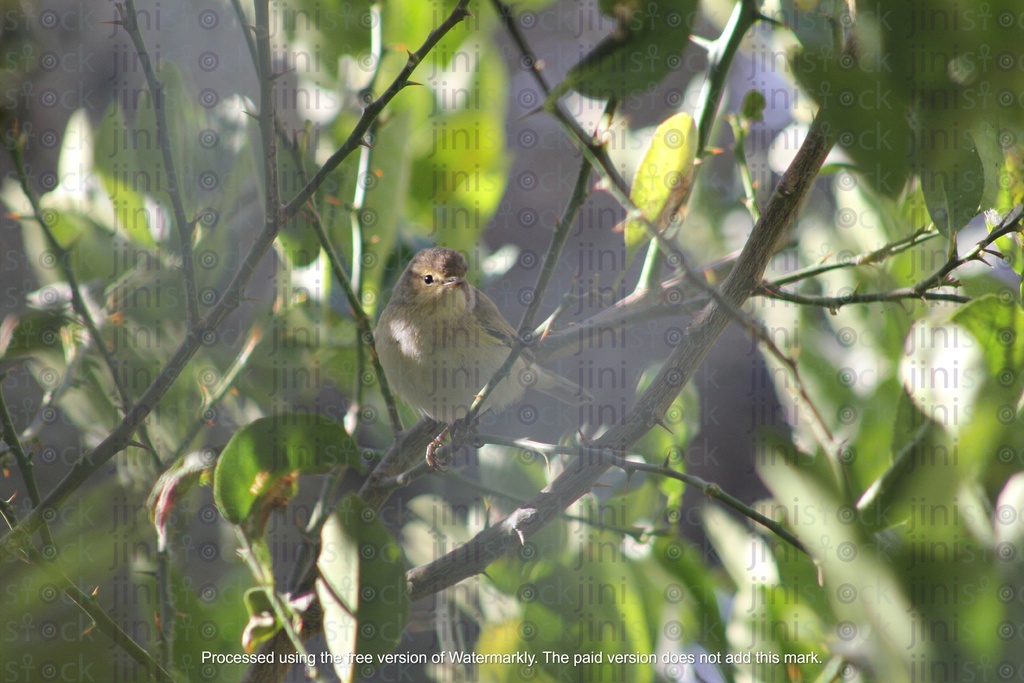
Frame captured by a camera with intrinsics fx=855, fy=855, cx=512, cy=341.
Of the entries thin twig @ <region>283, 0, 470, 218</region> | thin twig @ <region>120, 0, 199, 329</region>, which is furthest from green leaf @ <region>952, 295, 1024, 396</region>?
thin twig @ <region>120, 0, 199, 329</region>


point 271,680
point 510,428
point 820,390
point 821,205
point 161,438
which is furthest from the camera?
point 510,428

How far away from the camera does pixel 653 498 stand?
1.38m

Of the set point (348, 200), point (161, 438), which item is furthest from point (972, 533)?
point (161, 438)

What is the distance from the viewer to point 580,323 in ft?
4.73

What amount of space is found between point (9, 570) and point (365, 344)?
0.55 m

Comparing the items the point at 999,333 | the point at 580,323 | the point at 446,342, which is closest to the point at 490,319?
the point at 446,342

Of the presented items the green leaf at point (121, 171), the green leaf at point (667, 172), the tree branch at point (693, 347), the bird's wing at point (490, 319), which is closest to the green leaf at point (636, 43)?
the tree branch at point (693, 347)

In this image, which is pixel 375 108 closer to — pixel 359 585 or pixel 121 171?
pixel 359 585

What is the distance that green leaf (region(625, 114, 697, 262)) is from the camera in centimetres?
114

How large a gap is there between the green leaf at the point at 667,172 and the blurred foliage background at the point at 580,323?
0.04 meters

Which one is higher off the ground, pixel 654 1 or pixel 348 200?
pixel 348 200

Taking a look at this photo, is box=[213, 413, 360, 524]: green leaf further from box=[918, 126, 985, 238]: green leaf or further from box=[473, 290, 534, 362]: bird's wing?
box=[473, 290, 534, 362]: bird's wing

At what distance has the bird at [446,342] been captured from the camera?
205 centimetres

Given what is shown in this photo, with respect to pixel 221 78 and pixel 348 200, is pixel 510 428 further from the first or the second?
pixel 221 78
